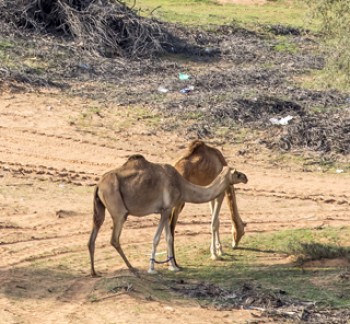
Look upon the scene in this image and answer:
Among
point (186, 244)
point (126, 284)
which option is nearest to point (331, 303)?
point (126, 284)

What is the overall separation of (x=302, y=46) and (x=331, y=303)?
1802cm

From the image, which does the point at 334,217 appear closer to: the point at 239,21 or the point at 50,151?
the point at 50,151

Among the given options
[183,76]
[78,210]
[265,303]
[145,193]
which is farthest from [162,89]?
[265,303]

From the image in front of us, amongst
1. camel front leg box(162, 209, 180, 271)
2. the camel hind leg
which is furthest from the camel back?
the camel hind leg

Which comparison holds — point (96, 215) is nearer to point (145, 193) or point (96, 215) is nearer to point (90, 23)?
point (145, 193)

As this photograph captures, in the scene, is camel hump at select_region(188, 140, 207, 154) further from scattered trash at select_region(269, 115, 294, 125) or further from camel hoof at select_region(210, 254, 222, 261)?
scattered trash at select_region(269, 115, 294, 125)

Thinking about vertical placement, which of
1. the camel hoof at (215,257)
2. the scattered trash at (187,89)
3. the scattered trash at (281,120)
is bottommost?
the scattered trash at (281,120)

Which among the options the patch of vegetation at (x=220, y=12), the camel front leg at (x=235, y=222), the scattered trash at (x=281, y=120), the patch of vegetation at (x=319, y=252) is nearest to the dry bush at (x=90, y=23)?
the patch of vegetation at (x=220, y=12)

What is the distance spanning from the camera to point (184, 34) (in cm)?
2773

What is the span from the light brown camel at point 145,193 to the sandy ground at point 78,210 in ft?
1.83

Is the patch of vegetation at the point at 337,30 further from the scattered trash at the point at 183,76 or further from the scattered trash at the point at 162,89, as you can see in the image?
the scattered trash at the point at 183,76

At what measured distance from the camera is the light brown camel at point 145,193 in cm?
1192

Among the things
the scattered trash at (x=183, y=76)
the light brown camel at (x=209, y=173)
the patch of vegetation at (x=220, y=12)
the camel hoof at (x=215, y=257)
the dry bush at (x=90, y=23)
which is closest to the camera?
the camel hoof at (x=215, y=257)

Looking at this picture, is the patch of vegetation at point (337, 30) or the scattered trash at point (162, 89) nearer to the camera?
the patch of vegetation at point (337, 30)
